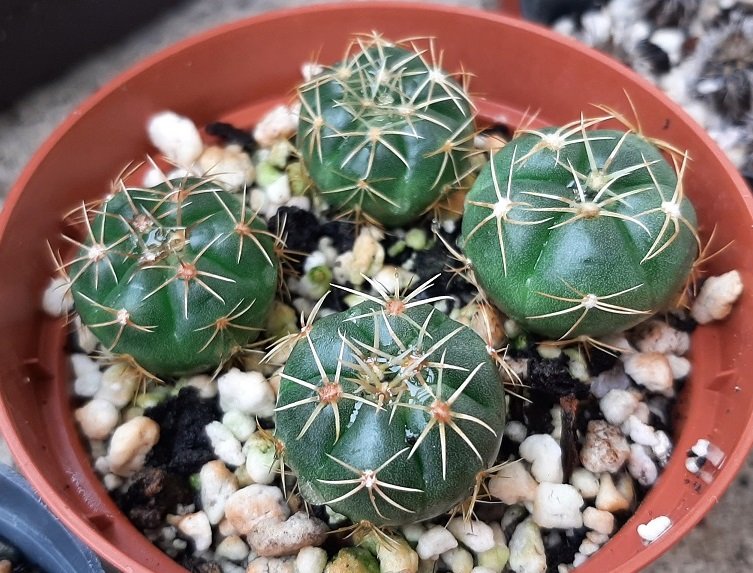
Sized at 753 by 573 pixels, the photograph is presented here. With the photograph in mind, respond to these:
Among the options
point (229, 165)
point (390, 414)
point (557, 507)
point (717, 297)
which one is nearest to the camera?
point (390, 414)

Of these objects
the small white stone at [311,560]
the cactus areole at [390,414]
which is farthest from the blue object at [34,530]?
the cactus areole at [390,414]

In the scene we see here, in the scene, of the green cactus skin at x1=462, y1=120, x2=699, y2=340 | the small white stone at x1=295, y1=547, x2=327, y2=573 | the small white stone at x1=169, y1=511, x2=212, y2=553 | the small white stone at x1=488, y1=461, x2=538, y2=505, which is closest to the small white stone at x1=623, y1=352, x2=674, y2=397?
the green cactus skin at x1=462, y1=120, x2=699, y2=340

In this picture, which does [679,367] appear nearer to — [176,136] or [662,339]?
[662,339]

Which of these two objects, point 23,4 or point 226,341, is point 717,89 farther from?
point 23,4

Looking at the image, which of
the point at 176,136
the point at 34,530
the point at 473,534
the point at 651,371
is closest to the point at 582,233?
the point at 651,371

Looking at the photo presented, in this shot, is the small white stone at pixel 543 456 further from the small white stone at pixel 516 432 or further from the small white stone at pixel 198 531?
the small white stone at pixel 198 531

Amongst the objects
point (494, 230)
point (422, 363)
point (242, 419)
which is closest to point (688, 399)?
point (494, 230)
